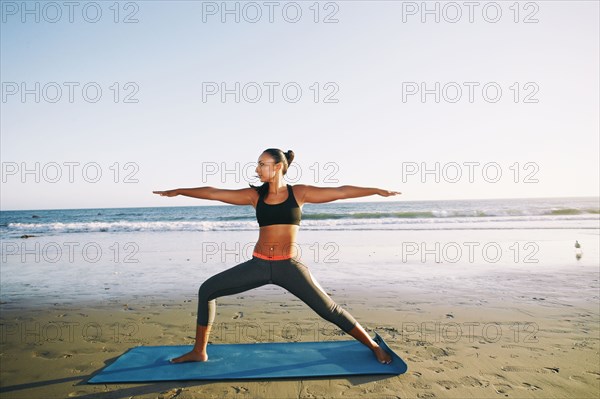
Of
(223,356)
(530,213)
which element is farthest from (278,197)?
(530,213)

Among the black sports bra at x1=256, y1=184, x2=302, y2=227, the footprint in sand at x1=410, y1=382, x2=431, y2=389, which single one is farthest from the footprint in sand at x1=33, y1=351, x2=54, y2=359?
the footprint in sand at x1=410, y1=382, x2=431, y2=389

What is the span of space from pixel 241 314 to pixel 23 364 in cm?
255

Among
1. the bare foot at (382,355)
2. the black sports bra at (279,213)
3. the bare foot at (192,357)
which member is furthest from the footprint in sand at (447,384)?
the bare foot at (192,357)

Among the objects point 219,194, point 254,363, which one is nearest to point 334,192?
point 219,194

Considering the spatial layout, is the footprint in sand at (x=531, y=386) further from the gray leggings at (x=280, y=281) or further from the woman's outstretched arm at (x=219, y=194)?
the woman's outstretched arm at (x=219, y=194)

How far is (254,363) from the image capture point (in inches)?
153

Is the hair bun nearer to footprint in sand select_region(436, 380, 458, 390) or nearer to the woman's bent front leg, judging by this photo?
the woman's bent front leg

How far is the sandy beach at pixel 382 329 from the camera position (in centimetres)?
341

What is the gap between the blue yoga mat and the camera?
11.8 ft

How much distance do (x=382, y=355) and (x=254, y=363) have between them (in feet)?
4.00

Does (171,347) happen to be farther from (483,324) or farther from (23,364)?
(483,324)

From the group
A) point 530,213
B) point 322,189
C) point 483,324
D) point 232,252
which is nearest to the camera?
point 322,189

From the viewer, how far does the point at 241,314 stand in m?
5.69

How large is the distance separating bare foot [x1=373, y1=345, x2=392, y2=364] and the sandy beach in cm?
20
